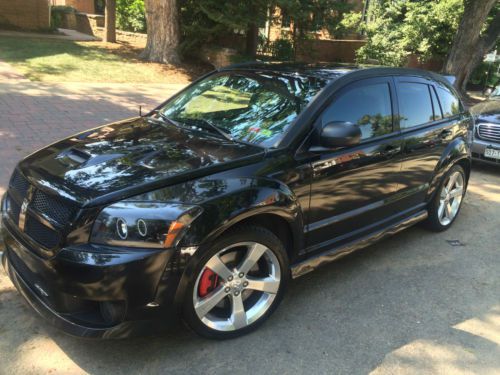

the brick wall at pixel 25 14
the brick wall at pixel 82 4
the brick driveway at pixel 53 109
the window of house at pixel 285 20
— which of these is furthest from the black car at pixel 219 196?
the brick wall at pixel 82 4

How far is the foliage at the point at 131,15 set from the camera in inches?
918

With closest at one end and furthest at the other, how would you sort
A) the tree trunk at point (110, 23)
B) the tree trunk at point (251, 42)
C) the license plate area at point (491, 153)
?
the license plate area at point (491, 153) → the tree trunk at point (251, 42) → the tree trunk at point (110, 23)

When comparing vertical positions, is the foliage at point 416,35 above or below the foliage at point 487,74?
above

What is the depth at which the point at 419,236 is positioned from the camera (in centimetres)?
506

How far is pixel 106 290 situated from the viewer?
253 cm

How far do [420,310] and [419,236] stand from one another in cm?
158

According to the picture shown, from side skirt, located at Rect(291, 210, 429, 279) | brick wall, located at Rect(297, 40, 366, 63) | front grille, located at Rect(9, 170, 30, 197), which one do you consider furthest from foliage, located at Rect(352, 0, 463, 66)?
front grille, located at Rect(9, 170, 30, 197)

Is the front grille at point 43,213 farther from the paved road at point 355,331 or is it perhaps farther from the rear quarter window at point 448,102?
the rear quarter window at point 448,102

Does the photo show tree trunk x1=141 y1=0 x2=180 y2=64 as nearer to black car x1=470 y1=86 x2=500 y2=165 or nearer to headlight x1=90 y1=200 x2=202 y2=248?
black car x1=470 y1=86 x2=500 y2=165

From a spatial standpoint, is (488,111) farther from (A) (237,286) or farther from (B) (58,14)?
(B) (58,14)

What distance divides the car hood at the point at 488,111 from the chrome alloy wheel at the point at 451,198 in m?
3.18

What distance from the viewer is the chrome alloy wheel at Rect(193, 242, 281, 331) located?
288 centimetres

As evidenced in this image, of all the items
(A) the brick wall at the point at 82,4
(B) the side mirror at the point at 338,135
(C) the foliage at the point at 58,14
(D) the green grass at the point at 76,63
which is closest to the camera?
(B) the side mirror at the point at 338,135

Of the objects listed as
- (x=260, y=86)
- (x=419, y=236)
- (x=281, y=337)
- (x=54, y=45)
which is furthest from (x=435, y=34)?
(x=281, y=337)
